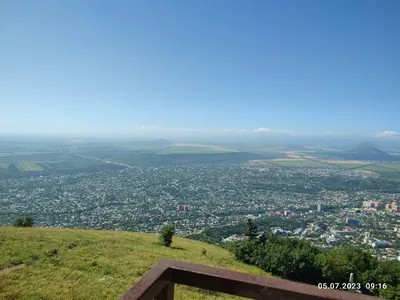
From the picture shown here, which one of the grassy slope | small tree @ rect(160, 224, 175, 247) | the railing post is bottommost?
small tree @ rect(160, 224, 175, 247)

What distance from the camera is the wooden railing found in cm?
127

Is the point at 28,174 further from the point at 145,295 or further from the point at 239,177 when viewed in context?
the point at 145,295

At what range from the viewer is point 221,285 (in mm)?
1395

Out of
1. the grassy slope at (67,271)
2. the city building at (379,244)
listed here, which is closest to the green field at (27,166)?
the grassy slope at (67,271)

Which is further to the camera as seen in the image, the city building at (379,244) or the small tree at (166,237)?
the city building at (379,244)

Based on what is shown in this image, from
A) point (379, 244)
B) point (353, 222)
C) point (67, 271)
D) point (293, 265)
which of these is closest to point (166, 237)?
point (293, 265)

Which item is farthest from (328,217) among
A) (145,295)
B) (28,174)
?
(28,174)

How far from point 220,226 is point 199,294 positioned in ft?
119

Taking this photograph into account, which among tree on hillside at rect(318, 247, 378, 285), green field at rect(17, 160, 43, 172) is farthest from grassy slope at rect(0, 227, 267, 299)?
green field at rect(17, 160, 43, 172)

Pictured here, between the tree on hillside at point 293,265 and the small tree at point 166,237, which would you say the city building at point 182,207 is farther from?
the tree on hillside at point 293,265

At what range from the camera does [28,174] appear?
256 feet

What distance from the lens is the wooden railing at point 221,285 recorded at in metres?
1.27

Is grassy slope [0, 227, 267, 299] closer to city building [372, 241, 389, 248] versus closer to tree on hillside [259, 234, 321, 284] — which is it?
tree on hillside [259, 234, 321, 284]

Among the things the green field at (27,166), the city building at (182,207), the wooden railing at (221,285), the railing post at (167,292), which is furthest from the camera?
the green field at (27,166)
